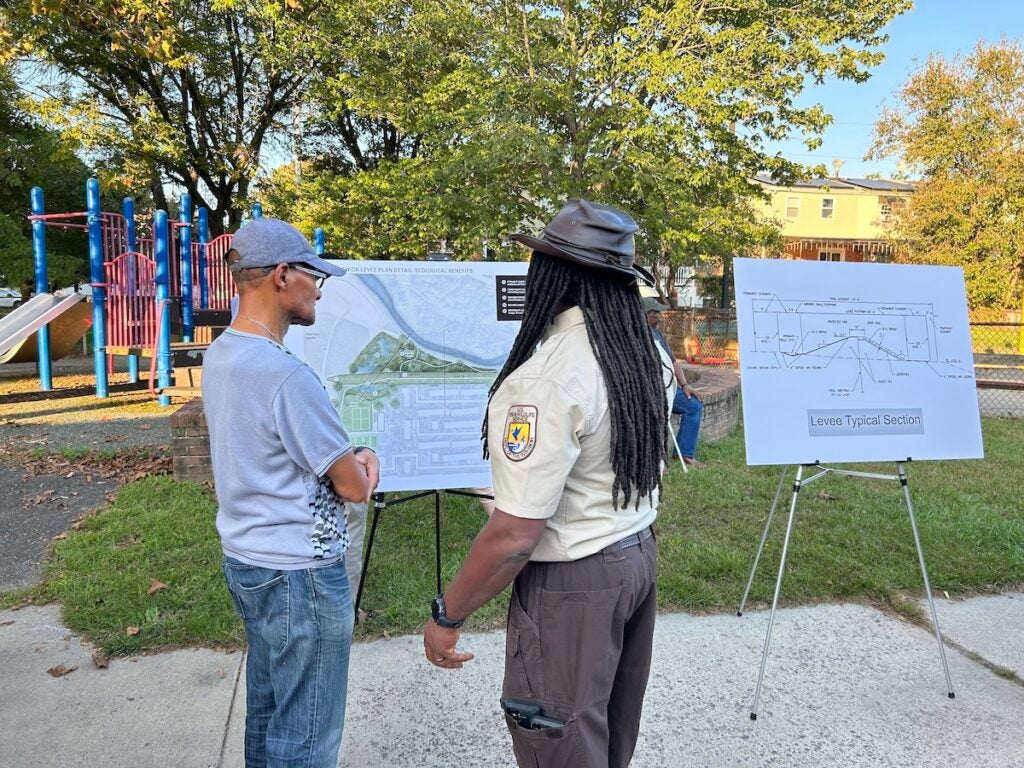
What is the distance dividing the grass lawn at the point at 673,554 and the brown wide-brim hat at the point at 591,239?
2525 millimetres

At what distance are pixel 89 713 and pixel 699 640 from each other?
108 inches

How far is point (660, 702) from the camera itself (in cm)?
298

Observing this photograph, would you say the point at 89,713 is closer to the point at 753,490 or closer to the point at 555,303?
the point at 555,303

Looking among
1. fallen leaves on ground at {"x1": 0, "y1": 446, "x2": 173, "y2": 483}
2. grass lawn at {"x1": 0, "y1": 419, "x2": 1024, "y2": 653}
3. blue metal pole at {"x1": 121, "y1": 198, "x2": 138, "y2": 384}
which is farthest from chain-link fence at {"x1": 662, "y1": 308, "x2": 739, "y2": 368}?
fallen leaves on ground at {"x1": 0, "y1": 446, "x2": 173, "y2": 483}

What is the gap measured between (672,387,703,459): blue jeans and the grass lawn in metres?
0.74

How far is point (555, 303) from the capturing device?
1.68m

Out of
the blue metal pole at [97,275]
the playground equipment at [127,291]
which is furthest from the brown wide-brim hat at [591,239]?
the blue metal pole at [97,275]

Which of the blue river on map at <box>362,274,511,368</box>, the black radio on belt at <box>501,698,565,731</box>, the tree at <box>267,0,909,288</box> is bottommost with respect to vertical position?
the black radio on belt at <box>501,698,565,731</box>

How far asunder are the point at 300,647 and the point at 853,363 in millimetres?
2740

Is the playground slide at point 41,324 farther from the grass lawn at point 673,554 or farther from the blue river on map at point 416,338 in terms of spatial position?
the blue river on map at point 416,338

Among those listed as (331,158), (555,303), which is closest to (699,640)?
(555,303)

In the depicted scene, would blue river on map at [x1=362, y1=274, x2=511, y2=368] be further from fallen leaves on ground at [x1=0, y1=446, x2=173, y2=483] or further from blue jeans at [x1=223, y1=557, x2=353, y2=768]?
fallen leaves on ground at [x1=0, y1=446, x2=173, y2=483]

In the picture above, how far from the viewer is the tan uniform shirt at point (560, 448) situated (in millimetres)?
1485

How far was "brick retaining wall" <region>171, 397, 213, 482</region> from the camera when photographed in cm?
548
